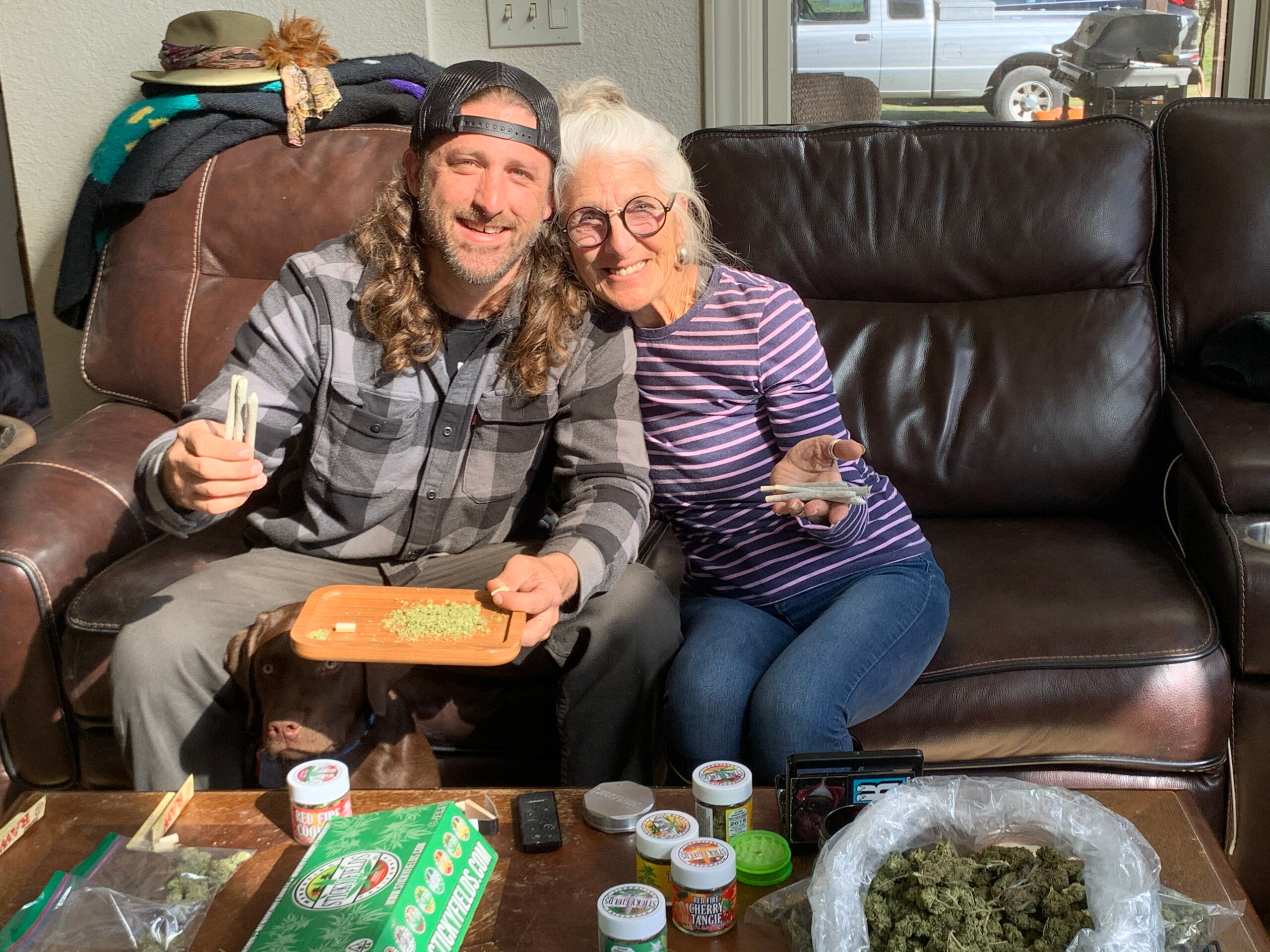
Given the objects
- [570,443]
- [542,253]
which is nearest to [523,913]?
[570,443]

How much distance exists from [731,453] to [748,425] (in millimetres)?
49

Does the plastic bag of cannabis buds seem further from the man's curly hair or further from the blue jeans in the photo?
the man's curly hair

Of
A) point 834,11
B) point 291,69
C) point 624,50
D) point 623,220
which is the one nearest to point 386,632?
point 623,220

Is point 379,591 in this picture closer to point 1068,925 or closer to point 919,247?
point 1068,925

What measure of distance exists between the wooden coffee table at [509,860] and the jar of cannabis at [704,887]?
0.02 m

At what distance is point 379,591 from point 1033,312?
1364mm

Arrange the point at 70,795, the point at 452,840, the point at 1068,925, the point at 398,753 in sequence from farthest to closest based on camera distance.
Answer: the point at 398,753 < the point at 70,795 < the point at 452,840 < the point at 1068,925

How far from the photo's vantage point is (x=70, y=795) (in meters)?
1.32

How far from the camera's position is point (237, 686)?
1.58m

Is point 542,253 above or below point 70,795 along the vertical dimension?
above

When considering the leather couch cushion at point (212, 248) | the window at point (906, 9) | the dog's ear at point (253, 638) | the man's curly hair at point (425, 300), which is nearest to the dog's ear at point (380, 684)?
the dog's ear at point (253, 638)

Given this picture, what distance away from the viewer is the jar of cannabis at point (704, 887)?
103cm

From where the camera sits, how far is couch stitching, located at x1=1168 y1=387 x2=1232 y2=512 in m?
1.77

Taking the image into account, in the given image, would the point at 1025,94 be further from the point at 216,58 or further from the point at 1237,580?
the point at 216,58
